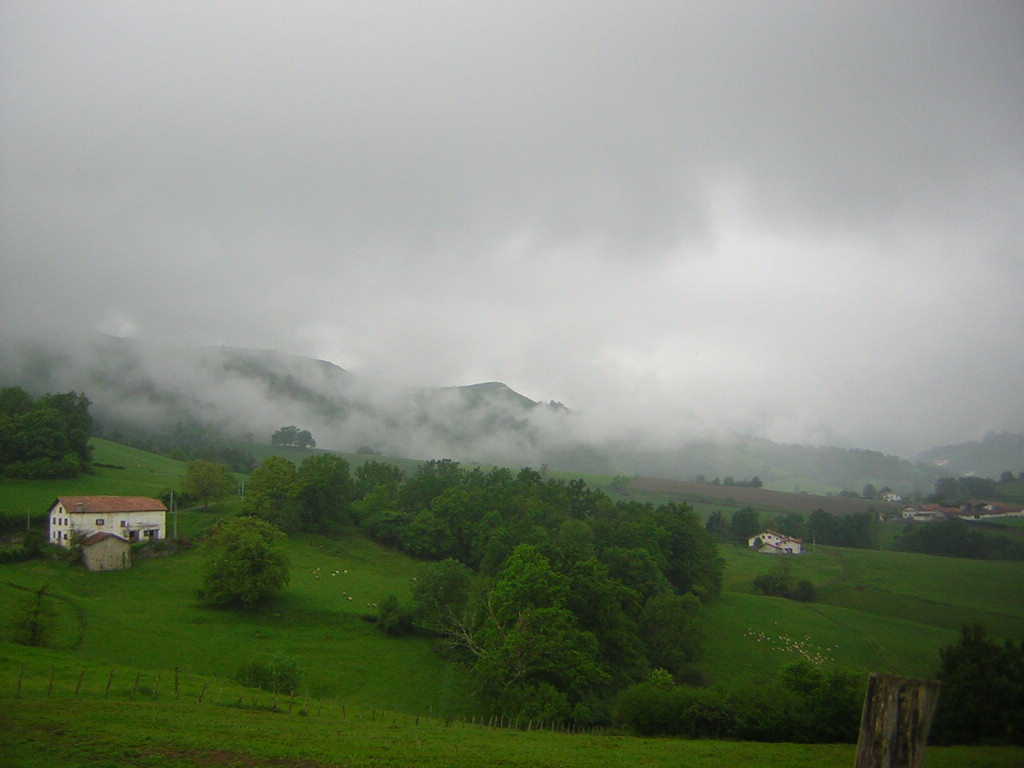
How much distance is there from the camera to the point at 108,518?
Answer: 191ft

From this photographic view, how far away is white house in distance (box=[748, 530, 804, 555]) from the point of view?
9188cm

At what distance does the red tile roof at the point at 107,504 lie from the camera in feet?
185

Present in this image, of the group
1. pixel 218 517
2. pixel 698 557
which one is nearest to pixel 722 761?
pixel 698 557

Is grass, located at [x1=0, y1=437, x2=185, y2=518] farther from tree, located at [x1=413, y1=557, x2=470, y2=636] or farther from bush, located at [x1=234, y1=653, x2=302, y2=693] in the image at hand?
tree, located at [x1=413, y1=557, x2=470, y2=636]

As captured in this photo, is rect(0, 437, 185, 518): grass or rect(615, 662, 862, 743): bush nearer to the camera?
rect(615, 662, 862, 743): bush

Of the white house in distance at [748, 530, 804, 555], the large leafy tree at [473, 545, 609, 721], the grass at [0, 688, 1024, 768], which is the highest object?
the grass at [0, 688, 1024, 768]

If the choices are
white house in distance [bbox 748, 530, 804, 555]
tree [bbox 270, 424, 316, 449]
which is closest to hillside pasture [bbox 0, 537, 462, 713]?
white house in distance [bbox 748, 530, 804, 555]

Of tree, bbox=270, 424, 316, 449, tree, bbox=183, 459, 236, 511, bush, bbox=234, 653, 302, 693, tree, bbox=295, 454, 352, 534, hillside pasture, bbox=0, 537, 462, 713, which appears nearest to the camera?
bush, bbox=234, 653, 302, 693

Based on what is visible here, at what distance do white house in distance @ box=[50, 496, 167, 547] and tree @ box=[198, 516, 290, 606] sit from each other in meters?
15.9

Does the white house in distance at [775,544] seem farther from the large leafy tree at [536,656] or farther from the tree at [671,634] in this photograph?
the large leafy tree at [536,656]

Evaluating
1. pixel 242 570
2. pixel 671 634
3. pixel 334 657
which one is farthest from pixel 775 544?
pixel 242 570

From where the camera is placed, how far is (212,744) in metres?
16.4

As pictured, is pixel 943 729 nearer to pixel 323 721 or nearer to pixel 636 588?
pixel 323 721

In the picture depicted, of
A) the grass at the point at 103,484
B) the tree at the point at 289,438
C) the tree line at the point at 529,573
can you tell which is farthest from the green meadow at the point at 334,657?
the tree at the point at 289,438
